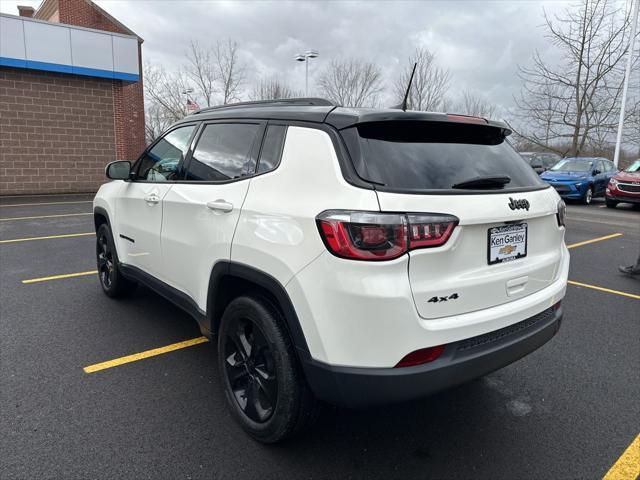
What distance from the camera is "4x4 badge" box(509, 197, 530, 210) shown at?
2353mm

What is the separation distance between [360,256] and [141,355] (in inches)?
94.8

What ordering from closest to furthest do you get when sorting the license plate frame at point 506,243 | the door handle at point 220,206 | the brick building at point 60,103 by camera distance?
the license plate frame at point 506,243 → the door handle at point 220,206 → the brick building at point 60,103

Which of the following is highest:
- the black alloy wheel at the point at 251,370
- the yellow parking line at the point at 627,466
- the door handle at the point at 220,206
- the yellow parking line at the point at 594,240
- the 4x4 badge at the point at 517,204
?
the 4x4 badge at the point at 517,204

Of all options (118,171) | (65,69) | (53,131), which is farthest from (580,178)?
(53,131)

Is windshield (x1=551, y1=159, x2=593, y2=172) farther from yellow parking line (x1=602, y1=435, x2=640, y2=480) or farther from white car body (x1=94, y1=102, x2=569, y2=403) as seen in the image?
yellow parking line (x1=602, y1=435, x2=640, y2=480)

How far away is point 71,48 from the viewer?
590 inches

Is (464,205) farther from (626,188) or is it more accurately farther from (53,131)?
(53,131)

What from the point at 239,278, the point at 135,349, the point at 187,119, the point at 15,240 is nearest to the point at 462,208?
the point at 239,278

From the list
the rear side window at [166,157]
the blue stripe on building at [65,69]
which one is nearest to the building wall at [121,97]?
the blue stripe on building at [65,69]

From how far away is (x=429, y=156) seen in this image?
2322mm

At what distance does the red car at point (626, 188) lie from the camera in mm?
14212

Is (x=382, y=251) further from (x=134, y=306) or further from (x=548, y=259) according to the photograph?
(x=134, y=306)

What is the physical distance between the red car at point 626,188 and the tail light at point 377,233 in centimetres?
1526

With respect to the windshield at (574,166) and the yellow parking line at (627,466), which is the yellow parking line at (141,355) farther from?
the windshield at (574,166)
